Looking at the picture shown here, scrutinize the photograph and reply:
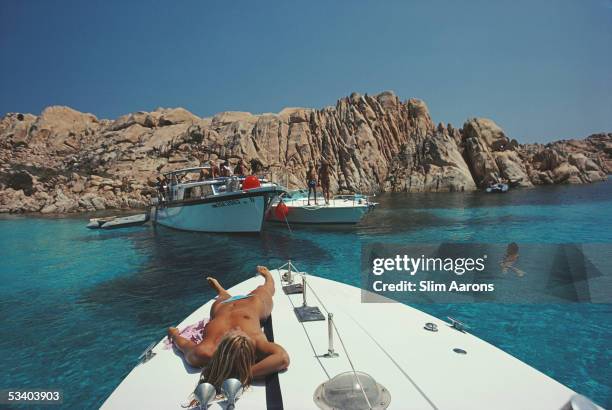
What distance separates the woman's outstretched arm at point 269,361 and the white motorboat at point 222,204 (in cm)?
1402

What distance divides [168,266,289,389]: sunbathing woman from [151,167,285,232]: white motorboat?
1319cm

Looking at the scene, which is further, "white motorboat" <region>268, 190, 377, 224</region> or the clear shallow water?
"white motorboat" <region>268, 190, 377, 224</region>

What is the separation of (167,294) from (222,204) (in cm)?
910

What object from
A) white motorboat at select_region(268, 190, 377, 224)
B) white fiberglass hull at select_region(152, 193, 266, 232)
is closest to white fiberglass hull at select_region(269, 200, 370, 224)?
white motorboat at select_region(268, 190, 377, 224)

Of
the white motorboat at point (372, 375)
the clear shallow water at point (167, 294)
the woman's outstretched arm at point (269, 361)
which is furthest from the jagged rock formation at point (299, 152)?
the woman's outstretched arm at point (269, 361)

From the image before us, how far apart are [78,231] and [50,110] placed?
7846 centimetres

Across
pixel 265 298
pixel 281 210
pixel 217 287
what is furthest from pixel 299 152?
pixel 265 298

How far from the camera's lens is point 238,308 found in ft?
13.0

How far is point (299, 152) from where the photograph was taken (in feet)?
202

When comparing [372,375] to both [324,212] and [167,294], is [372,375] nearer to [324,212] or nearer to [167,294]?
[167,294]

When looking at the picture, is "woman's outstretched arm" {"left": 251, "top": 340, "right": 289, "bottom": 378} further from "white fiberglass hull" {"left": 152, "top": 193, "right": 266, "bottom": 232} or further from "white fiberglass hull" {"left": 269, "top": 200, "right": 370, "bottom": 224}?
"white fiberglass hull" {"left": 269, "top": 200, "right": 370, "bottom": 224}

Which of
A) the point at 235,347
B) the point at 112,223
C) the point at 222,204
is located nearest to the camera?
the point at 235,347

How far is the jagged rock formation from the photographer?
50.1 meters

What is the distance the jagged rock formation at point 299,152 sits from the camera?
5009 cm
